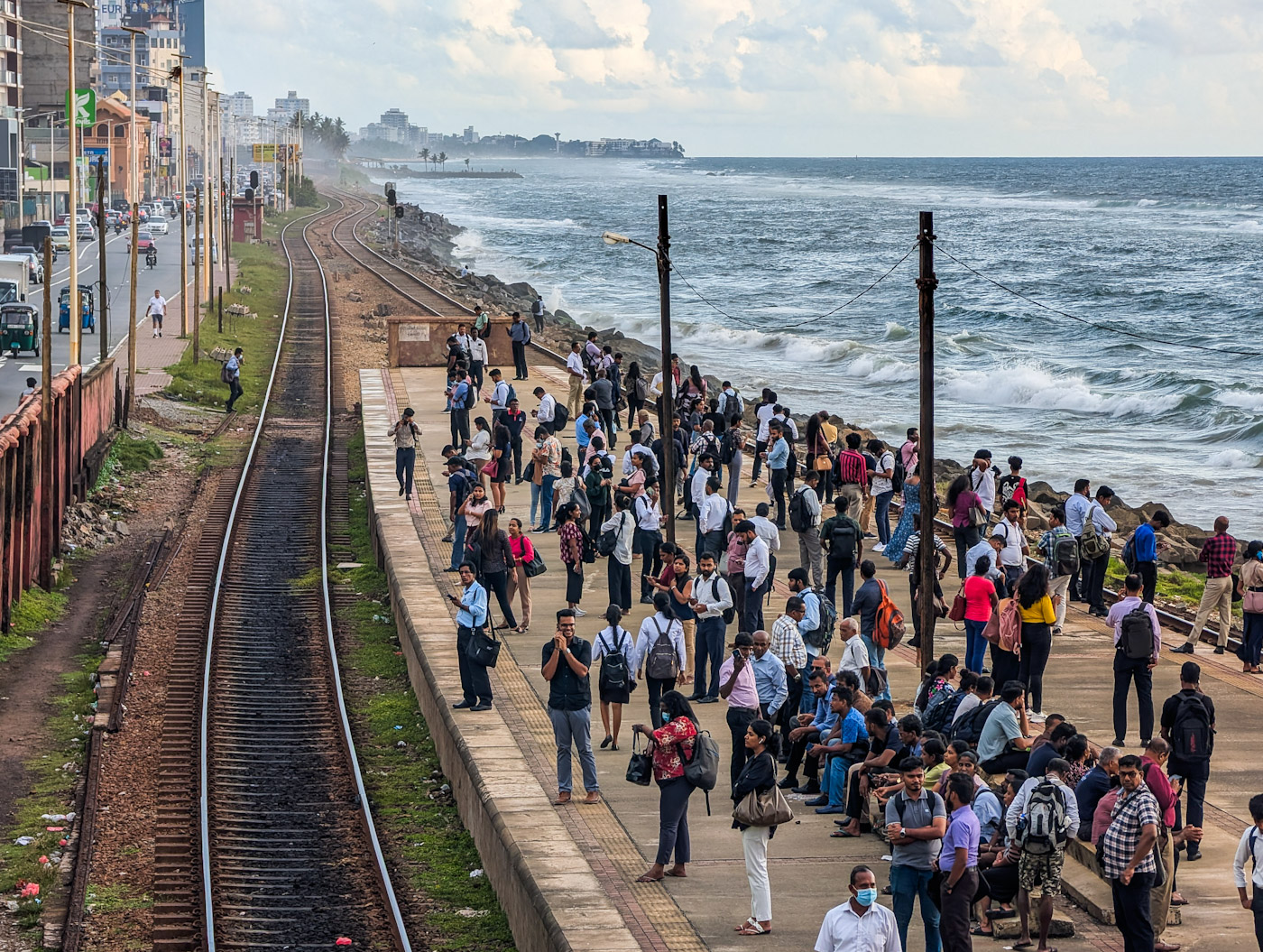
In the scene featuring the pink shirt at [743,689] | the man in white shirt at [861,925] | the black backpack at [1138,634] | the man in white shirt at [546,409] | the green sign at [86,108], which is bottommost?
the man in white shirt at [861,925]

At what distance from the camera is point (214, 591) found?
2395 centimetres

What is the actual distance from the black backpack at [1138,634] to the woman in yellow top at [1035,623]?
87 cm

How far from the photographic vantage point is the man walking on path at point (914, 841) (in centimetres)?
1048

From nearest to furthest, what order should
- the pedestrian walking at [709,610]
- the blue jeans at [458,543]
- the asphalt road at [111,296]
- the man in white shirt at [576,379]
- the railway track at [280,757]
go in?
Answer: the railway track at [280,757] < the pedestrian walking at [709,610] < the blue jeans at [458,543] < the man in white shirt at [576,379] < the asphalt road at [111,296]

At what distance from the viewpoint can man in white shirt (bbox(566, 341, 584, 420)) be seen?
31438mm

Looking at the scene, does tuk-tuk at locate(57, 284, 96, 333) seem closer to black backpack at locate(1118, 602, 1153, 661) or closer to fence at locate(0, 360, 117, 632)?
fence at locate(0, 360, 117, 632)

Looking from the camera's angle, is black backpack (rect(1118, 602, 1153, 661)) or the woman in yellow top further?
the woman in yellow top

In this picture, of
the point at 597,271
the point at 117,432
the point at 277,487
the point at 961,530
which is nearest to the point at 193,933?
the point at 961,530

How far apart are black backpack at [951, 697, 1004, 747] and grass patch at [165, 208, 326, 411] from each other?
3117cm

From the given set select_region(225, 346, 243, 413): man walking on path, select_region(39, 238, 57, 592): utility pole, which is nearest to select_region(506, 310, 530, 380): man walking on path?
select_region(225, 346, 243, 413): man walking on path

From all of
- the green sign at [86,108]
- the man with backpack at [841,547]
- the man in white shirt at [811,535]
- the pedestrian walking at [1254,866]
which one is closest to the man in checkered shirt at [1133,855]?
the pedestrian walking at [1254,866]

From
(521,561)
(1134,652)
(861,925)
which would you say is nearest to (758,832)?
(861,925)

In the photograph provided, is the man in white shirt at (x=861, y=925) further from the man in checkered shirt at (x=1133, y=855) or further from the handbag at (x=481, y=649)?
the handbag at (x=481, y=649)

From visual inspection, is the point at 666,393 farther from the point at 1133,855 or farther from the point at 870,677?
the point at 1133,855
